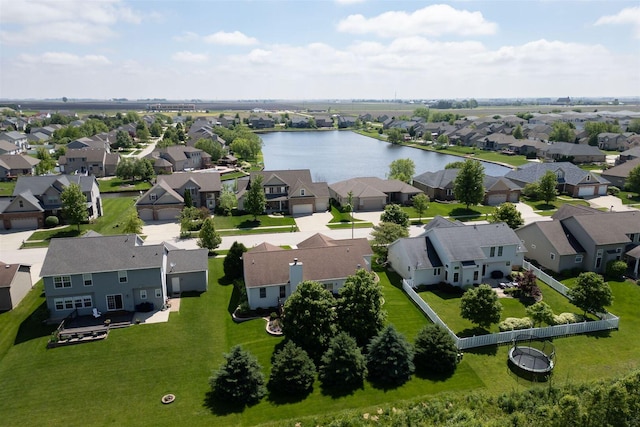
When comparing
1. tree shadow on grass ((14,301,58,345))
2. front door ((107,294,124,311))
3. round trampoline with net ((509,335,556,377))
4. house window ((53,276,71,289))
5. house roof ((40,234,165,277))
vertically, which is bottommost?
round trampoline with net ((509,335,556,377))

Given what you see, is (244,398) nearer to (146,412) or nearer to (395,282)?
(146,412)

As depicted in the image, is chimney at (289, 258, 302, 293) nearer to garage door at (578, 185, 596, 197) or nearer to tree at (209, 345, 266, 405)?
tree at (209, 345, 266, 405)

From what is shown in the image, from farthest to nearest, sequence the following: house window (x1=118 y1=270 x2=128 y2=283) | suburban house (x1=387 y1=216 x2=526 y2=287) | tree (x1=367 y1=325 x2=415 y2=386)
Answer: suburban house (x1=387 y1=216 x2=526 y2=287)
house window (x1=118 y1=270 x2=128 y2=283)
tree (x1=367 y1=325 x2=415 y2=386)

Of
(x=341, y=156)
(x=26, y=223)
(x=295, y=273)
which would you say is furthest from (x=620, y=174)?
(x=26, y=223)

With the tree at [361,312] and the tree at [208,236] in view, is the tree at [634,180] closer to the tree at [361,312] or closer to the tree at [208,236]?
the tree at [361,312]

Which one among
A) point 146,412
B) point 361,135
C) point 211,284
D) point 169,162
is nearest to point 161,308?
point 211,284

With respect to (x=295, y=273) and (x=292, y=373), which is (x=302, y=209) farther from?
(x=292, y=373)

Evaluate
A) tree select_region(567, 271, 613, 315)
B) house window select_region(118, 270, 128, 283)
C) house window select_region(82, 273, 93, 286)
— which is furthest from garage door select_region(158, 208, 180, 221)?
tree select_region(567, 271, 613, 315)
